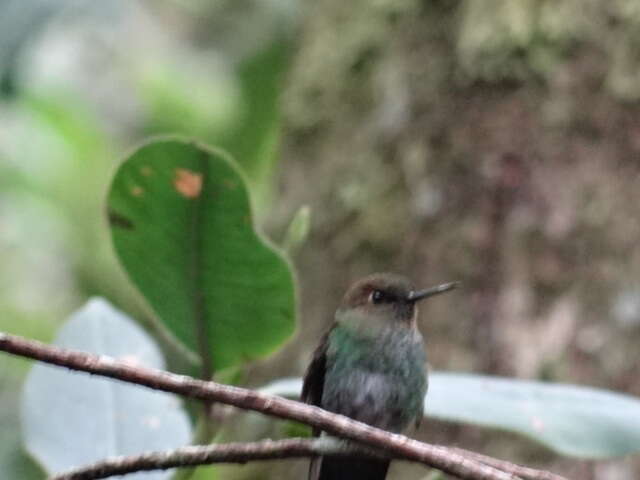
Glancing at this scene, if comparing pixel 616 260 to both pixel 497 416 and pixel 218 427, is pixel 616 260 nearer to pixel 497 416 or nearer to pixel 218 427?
pixel 497 416

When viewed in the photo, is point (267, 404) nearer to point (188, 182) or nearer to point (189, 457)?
point (189, 457)

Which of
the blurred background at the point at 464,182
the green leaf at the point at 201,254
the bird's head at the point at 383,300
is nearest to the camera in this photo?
the green leaf at the point at 201,254

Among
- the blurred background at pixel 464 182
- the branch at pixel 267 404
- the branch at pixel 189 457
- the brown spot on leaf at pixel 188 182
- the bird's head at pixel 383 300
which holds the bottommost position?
the branch at pixel 189 457

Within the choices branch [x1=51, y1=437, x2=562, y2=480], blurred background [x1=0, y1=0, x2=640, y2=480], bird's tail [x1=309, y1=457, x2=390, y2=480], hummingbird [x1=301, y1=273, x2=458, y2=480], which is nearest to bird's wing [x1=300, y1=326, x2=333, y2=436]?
hummingbird [x1=301, y1=273, x2=458, y2=480]

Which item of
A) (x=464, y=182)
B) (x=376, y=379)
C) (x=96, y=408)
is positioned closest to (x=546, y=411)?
(x=376, y=379)

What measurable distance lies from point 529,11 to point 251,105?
5.71 feet

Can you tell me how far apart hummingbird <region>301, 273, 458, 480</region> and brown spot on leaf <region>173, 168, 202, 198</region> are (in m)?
0.54

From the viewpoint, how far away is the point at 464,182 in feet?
11.5

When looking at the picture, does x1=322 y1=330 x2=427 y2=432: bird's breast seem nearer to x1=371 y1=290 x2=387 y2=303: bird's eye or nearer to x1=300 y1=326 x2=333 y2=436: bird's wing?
x1=300 y1=326 x2=333 y2=436: bird's wing

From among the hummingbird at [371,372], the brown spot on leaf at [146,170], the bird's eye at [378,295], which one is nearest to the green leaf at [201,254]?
the brown spot on leaf at [146,170]

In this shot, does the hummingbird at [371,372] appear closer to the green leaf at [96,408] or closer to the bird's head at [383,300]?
the bird's head at [383,300]

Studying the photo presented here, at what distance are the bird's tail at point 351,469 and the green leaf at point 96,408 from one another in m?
0.42

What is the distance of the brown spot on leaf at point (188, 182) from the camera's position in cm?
192

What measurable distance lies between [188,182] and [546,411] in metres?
0.77
